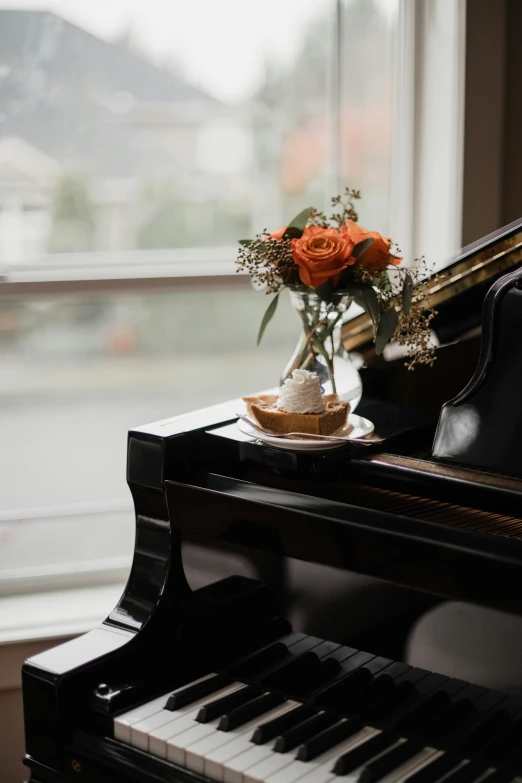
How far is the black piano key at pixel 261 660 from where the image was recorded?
1.18 m

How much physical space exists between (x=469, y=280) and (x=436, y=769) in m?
0.73

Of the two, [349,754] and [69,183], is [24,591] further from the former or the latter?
[349,754]

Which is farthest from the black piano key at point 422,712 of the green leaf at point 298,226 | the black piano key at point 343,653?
the green leaf at point 298,226

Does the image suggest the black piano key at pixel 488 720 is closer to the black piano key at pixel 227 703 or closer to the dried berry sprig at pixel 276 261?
the black piano key at pixel 227 703

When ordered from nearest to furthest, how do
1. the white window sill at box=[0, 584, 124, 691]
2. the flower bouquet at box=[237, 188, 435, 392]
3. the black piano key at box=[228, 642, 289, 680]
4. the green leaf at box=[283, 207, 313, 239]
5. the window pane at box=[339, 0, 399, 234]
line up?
the black piano key at box=[228, 642, 289, 680] → the flower bouquet at box=[237, 188, 435, 392] → the green leaf at box=[283, 207, 313, 239] → the white window sill at box=[0, 584, 124, 691] → the window pane at box=[339, 0, 399, 234]

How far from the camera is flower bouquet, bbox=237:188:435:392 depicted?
4.22ft

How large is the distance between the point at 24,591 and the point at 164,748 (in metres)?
1.24

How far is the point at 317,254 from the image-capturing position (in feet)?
4.17

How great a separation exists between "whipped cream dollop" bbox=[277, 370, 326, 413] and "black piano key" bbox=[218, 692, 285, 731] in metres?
0.40

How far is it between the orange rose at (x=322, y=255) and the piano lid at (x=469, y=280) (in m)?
0.19

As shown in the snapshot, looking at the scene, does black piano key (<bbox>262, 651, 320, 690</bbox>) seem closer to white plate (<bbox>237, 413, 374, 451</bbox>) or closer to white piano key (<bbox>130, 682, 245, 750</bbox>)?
white piano key (<bbox>130, 682, 245, 750</bbox>)

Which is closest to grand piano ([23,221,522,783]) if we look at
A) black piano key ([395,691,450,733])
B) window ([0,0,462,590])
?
black piano key ([395,691,450,733])

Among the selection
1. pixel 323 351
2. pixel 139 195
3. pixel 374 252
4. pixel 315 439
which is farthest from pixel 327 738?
pixel 139 195

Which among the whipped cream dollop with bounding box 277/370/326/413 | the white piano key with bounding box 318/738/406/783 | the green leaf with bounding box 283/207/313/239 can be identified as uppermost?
the green leaf with bounding box 283/207/313/239
